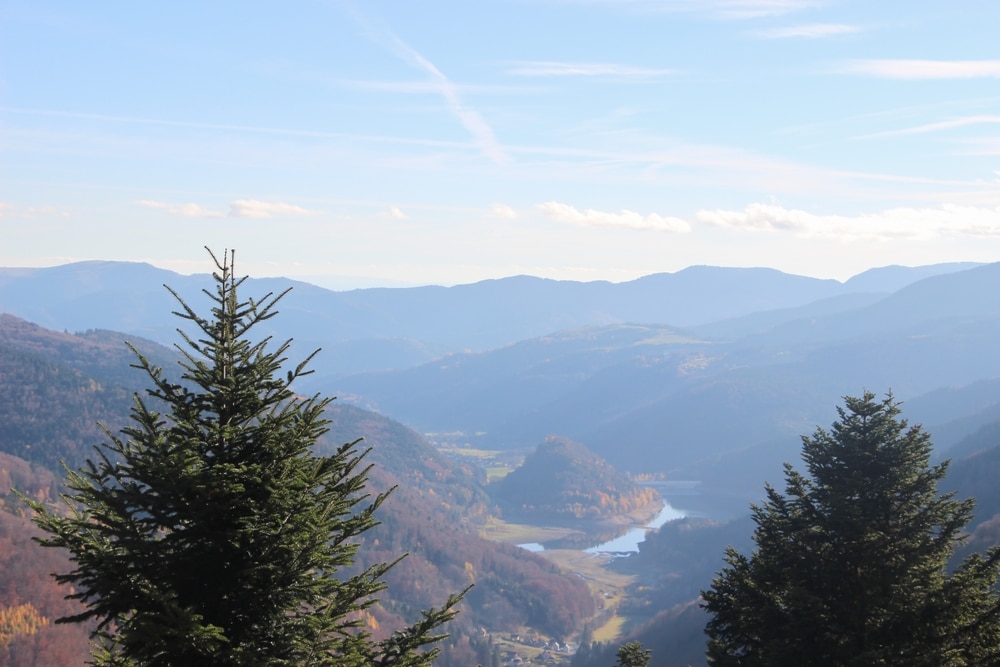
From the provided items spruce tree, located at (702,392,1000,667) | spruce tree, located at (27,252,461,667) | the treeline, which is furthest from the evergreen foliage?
the treeline

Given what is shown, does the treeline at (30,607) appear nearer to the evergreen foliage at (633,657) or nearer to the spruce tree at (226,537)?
the evergreen foliage at (633,657)

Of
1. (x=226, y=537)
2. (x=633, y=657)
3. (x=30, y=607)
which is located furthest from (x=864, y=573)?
(x=30, y=607)

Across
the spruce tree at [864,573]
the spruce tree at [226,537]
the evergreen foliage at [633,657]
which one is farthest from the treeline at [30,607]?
the spruce tree at [226,537]

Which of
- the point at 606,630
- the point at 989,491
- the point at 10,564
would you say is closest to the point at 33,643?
the point at 10,564

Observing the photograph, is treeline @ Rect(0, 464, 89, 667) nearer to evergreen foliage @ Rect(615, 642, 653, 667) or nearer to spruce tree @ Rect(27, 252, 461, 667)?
evergreen foliage @ Rect(615, 642, 653, 667)

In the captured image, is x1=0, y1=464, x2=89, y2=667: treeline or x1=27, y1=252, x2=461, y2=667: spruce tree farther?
x1=0, y1=464, x2=89, y2=667: treeline

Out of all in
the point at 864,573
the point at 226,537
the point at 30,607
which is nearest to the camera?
the point at 226,537

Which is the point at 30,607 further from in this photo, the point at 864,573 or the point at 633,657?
the point at 864,573
